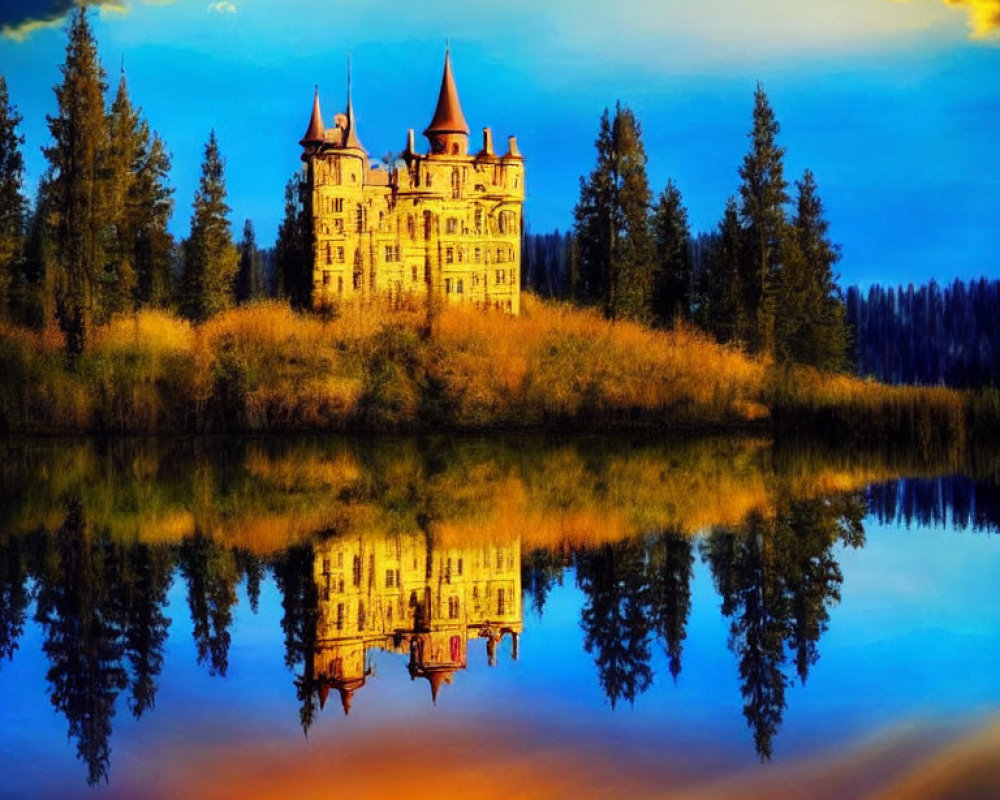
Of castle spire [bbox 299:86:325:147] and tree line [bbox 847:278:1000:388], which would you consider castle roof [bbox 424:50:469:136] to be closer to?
castle spire [bbox 299:86:325:147]

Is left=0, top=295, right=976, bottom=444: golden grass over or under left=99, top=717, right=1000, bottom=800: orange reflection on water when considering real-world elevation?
over

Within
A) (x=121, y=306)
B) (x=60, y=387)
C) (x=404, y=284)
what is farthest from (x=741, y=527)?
(x=404, y=284)

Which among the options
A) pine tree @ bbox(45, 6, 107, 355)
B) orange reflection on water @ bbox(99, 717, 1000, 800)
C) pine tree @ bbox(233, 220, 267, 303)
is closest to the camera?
orange reflection on water @ bbox(99, 717, 1000, 800)

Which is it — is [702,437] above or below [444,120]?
below

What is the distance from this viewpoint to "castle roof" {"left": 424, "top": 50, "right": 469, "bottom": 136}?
38.9 metres

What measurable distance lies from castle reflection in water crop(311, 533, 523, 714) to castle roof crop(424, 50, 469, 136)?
29003 mm

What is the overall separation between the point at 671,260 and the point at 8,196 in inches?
877

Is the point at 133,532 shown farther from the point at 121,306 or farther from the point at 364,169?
the point at 364,169

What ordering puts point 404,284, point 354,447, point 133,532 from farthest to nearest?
point 404,284, point 354,447, point 133,532

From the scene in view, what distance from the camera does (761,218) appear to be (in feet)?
119

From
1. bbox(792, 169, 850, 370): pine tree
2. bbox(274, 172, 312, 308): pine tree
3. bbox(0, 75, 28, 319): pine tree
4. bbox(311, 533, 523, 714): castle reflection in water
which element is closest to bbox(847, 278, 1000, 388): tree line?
bbox(792, 169, 850, 370): pine tree

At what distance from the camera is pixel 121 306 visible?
107 ft

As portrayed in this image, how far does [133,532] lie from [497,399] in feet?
48.1

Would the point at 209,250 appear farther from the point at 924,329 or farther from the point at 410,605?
the point at 924,329
